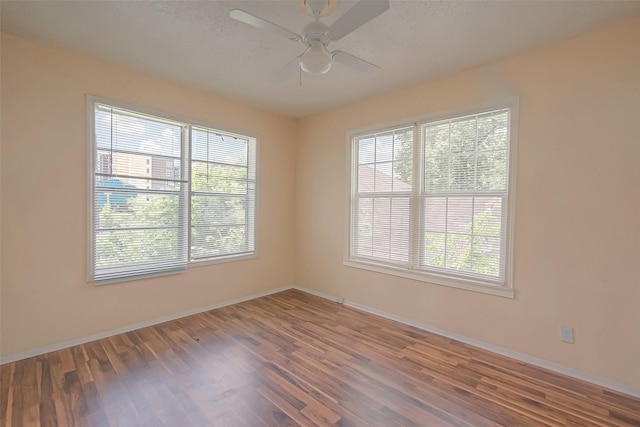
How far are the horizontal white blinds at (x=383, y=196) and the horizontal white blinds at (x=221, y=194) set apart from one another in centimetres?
151

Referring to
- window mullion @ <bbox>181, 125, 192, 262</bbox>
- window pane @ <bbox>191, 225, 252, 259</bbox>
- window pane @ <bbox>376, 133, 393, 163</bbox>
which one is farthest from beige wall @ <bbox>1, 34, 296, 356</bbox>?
window pane @ <bbox>376, 133, 393, 163</bbox>

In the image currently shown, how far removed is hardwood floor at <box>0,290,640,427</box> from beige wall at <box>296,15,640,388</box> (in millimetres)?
263

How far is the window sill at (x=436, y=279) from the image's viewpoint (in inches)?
104

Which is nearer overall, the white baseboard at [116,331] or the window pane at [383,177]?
the white baseboard at [116,331]

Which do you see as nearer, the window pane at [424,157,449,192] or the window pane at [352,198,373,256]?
the window pane at [424,157,449,192]

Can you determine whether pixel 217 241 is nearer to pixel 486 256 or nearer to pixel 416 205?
pixel 416 205

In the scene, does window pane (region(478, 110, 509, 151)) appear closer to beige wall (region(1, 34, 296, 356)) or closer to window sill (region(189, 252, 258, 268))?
window sill (region(189, 252, 258, 268))

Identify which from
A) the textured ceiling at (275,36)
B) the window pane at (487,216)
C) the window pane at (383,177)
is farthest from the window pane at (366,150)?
the window pane at (487,216)

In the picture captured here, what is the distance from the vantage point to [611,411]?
1908 mm

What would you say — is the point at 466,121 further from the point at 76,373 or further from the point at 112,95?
the point at 76,373

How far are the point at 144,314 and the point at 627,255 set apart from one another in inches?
172

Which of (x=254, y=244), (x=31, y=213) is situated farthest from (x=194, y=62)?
(x=254, y=244)

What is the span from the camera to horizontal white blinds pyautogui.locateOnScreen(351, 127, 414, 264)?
10.9ft

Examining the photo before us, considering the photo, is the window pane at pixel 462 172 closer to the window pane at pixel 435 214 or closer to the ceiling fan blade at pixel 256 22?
the window pane at pixel 435 214
